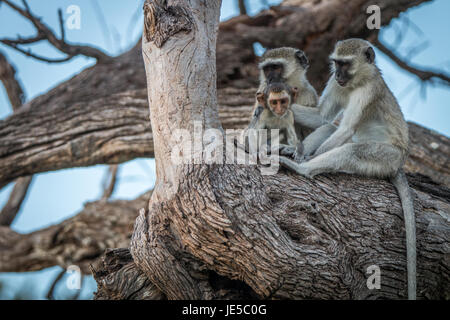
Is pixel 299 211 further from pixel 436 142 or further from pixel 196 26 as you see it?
pixel 436 142

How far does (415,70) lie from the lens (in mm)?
7094

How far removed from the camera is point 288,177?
3.48 m

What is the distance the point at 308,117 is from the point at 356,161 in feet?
2.34

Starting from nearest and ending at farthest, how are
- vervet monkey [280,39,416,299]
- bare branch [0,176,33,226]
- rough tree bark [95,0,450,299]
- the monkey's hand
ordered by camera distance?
rough tree bark [95,0,450,299]
vervet monkey [280,39,416,299]
the monkey's hand
bare branch [0,176,33,226]

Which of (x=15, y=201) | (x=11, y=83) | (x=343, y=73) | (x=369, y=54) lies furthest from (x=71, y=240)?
(x=369, y=54)

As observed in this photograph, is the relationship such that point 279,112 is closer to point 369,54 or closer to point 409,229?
point 369,54

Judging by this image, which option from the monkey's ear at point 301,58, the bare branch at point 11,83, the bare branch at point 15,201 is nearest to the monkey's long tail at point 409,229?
the monkey's ear at point 301,58

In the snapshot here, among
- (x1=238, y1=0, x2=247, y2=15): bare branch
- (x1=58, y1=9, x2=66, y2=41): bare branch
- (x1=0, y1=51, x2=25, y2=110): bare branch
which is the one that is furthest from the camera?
(x1=238, y1=0, x2=247, y2=15): bare branch

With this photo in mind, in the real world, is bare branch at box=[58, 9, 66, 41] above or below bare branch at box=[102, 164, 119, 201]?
above

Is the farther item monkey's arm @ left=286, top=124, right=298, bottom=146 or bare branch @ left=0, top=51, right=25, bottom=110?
bare branch @ left=0, top=51, right=25, bottom=110

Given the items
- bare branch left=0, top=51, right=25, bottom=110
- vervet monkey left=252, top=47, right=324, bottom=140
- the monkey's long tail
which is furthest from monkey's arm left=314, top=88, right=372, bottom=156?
bare branch left=0, top=51, right=25, bottom=110

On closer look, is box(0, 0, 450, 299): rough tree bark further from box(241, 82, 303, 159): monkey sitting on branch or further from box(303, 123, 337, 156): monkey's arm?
box(241, 82, 303, 159): monkey sitting on branch

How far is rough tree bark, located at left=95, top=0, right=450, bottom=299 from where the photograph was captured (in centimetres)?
301
